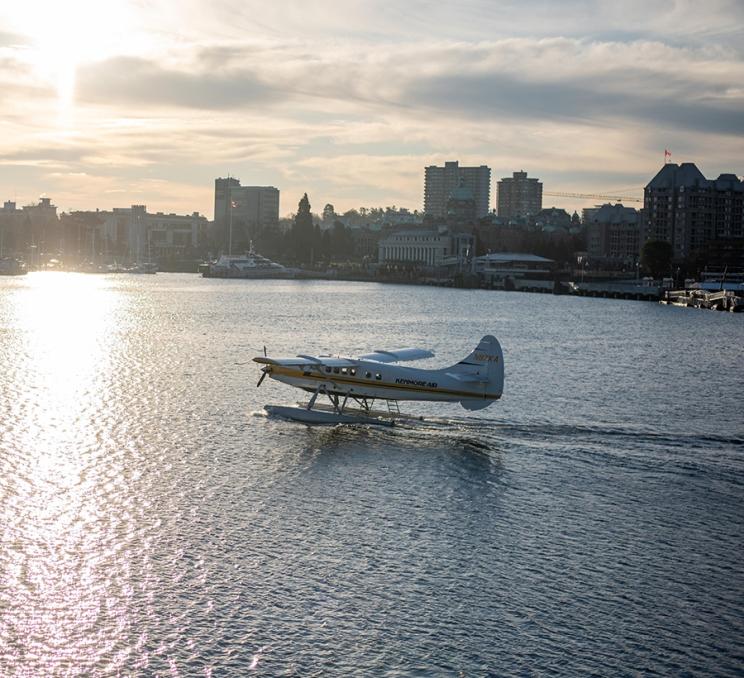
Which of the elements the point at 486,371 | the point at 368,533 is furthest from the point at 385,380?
the point at 368,533

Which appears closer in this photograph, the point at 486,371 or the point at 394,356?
the point at 486,371

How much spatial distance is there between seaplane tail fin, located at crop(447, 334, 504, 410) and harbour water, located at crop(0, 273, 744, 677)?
5.87ft

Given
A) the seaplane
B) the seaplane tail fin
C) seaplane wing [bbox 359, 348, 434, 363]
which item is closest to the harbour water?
the seaplane

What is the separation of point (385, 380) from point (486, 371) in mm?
4601

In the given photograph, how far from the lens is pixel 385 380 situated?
49812 mm

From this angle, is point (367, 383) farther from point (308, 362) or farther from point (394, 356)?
point (394, 356)

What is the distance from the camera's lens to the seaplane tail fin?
49616 mm

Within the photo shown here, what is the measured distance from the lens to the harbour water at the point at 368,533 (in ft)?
88.1

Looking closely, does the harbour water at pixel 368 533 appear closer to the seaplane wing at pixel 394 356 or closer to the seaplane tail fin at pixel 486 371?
the seaplane tail fin at pixel 486 371

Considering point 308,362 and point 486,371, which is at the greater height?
point 308,362

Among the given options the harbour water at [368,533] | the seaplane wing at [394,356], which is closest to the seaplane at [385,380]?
the harbour water at [368,533]

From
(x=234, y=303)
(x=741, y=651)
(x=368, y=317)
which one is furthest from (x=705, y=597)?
(x=234, y=303)

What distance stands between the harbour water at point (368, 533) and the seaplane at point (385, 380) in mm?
1433

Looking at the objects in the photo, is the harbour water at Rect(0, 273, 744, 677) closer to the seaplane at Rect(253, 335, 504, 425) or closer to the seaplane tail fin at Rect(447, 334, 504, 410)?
the seaplane at Rect(253, 335, 504, 425)
